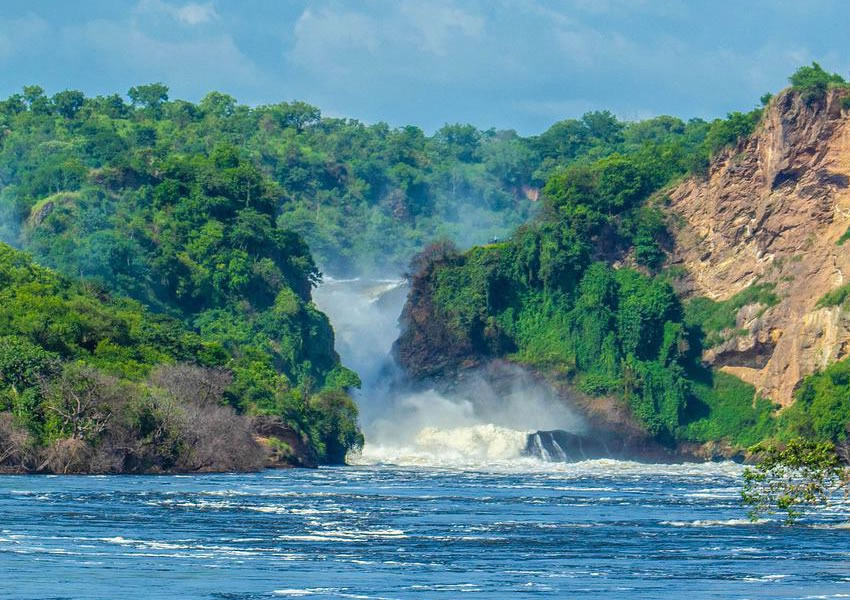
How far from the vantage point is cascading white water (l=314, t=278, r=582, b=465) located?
448 feet

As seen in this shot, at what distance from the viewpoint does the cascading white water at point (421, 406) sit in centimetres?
13650

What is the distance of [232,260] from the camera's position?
5807 inches

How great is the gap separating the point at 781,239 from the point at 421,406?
3041 cm

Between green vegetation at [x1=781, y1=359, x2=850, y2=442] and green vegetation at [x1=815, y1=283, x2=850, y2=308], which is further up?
green vegetation at [x1=815, y1=283, x2=850, y2=308]

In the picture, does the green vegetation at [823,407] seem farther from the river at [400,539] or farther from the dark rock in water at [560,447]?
the river at [400,539]

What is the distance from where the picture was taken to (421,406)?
148 m

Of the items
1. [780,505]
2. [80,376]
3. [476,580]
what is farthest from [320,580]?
[80,376]

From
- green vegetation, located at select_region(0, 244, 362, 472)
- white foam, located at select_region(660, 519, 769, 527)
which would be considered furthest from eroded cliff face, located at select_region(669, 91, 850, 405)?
white foam, located at select_region(660, 519, 769, 527)

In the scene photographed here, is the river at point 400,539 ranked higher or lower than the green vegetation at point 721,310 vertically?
lower

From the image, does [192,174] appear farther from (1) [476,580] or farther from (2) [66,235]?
(1) [476,580]

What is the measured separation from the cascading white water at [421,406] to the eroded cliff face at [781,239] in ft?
47.9

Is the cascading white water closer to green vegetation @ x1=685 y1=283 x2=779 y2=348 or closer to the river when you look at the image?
green vegetation @ x1=685 y1=283 x2=779 y2=348

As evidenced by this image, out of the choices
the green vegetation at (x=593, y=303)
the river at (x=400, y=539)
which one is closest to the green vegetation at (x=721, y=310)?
the green vegetation at (x=593, y=303)

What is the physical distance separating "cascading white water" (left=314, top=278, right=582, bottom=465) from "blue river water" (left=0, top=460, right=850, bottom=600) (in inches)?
2008
